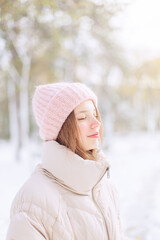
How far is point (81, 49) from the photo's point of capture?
8.28m

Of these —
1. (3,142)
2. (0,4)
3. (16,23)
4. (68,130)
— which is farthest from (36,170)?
(3,142)

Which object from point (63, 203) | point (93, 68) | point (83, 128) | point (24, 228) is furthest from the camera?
point (93, 68)

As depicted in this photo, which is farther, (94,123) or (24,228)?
(94,123)

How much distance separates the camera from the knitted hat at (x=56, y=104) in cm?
95

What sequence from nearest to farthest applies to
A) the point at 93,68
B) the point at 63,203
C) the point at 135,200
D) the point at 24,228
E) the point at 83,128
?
the point at 24,228 < the point at 63,203 < the point at 83,128 < the point at 135,200 < the point at 93,68

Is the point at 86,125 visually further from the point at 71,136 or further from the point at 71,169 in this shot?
the point at 71,169

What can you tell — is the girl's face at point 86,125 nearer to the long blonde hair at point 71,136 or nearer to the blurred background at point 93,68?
the long blonde hair at point 71,136

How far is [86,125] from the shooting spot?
99cm

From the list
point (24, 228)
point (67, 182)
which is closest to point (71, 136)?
point (67, 182)

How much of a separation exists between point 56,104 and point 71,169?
0.26m

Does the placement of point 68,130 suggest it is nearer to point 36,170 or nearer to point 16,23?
point 36,170

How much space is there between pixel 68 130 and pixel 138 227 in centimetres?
230

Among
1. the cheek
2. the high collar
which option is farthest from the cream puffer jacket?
the cheek

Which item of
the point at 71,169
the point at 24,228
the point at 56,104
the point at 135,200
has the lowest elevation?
the point at 135,200
